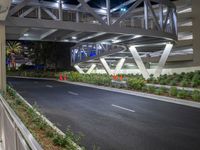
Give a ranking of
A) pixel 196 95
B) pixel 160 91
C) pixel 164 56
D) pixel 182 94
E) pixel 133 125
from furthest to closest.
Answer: pixel 164 56 → pixel 160 91 → pixel 182 94 → pixel 196 95 → pixel 133 125

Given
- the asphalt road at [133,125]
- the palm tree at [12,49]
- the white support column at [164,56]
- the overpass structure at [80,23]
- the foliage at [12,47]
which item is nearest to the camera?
the asphalt road at [133,125]

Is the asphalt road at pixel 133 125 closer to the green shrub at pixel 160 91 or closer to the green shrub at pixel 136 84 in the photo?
the green shrub at pixel 160 91

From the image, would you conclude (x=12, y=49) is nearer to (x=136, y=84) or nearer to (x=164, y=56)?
(x=164, y=56)

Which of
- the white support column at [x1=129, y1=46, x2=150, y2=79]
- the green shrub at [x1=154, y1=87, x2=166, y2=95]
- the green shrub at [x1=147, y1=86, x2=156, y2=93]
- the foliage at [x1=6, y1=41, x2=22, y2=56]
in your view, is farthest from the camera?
the foliage at [x1=6, y1=41, x2=22, y2=56]

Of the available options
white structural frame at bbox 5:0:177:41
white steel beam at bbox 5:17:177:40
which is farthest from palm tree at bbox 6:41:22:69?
white steel beam at bbox 5:17:177:40

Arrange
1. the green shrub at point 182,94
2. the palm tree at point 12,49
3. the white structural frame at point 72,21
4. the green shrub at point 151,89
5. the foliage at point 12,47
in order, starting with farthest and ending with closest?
the foliage at point 12,47 < the palm tree at point 12,49 < the green shrub at point 151,89 < the white structural frame at point 72,21 < the green shrub at point 182,94

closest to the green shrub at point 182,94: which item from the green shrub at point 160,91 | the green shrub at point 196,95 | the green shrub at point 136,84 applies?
the green shrub at point 196,95

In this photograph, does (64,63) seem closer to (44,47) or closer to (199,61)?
(44,47)

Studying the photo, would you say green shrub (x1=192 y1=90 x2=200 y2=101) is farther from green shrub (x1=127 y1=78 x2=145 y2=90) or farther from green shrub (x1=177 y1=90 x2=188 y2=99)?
green shrub (x1=127 y1=78 x2=145 y2=90)

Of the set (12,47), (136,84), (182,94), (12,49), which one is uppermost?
(12,47)

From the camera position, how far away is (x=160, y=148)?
332 inches

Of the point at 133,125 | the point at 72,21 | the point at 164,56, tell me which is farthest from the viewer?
the point at 164,56

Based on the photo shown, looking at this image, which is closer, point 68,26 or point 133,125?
point 133,125

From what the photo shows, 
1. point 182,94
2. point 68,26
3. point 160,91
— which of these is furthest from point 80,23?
point 182,94
